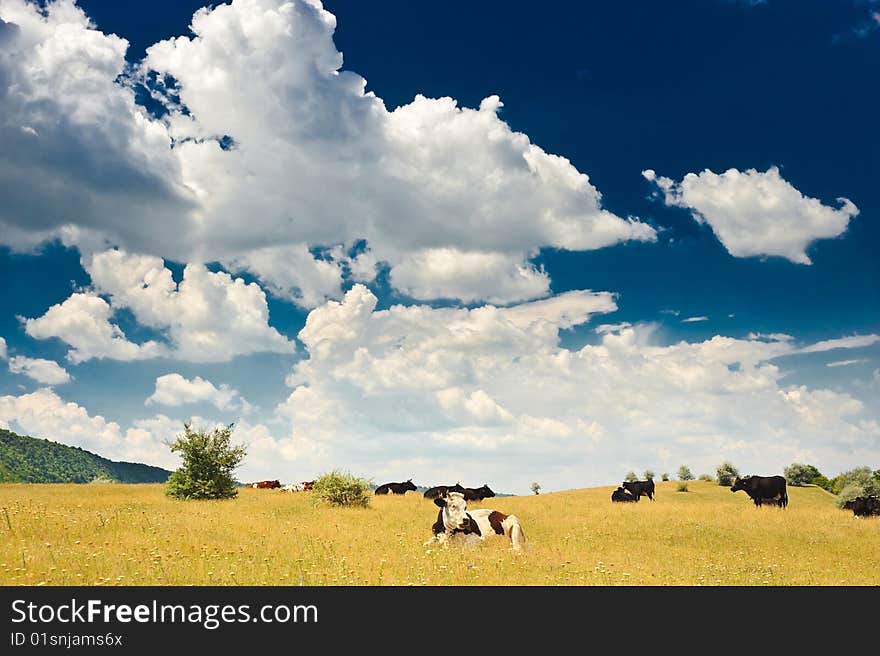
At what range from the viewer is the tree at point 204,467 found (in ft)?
121

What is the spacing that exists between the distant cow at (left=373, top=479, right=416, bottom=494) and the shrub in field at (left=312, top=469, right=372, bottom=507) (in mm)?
15637

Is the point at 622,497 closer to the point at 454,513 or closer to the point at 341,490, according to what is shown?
the point at 341,490

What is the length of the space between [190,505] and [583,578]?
71.2 feet

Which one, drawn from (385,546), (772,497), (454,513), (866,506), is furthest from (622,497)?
(385,546)

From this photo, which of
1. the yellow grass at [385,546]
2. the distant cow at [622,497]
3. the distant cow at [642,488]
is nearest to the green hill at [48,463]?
the distant cow at [642,488]

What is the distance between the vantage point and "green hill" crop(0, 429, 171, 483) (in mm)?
129375

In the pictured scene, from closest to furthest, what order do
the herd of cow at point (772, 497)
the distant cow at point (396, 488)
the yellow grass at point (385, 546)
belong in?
the yellow grass at point (385, 546), the herd of cow at point (772, 497), the distant cow at point (396, 488)

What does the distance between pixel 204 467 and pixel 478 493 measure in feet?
68.0

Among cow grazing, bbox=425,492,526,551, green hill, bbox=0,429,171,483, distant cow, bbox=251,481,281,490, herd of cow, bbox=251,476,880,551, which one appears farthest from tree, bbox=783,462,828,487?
green hill, bbox=0,429,171,483

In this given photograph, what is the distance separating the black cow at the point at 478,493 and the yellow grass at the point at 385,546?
10.2 meters

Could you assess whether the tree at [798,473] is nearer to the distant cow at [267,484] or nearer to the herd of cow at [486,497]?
the herd of cow at [486,497]
